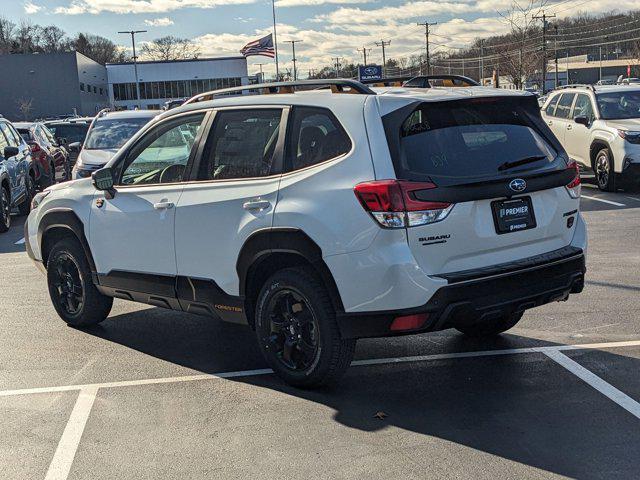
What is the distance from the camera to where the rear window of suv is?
4316 mm

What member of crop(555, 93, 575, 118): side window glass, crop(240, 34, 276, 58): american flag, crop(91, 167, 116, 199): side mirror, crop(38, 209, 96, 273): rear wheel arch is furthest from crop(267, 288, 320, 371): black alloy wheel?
crop(240, 34, 276, 58): american flag

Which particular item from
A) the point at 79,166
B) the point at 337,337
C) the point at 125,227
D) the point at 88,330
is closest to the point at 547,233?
the point at 337,337

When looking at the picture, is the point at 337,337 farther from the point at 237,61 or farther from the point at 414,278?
the point at 237,61

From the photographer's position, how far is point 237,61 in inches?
3888

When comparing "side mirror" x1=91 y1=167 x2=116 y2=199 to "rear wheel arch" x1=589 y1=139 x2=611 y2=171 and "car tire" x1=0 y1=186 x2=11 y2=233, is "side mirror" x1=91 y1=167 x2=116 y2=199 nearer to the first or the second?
"car tire" x1=0 y1=186 x2=11 y2=233

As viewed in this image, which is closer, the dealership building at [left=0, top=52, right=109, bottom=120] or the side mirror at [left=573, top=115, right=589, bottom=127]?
the side mirror at [left=573, top=115, right=589, bottom=127]

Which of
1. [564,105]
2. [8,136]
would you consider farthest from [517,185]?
[8,136]

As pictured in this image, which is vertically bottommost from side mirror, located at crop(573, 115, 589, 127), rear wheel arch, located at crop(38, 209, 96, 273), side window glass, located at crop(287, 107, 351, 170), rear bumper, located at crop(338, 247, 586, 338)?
rear bumper, located at crop(338, 247, 586, 338)

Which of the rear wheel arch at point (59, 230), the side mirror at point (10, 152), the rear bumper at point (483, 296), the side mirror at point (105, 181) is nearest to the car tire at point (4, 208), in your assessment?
the side mirror at point (10, 152)

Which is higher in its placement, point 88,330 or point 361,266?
point 361,266

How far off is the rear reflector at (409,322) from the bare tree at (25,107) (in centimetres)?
8272

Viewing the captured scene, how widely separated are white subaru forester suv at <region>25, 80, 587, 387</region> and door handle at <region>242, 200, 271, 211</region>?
0.04 ft

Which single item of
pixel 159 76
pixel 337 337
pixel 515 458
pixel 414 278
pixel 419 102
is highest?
pixel 159 76

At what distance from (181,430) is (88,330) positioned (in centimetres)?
259
